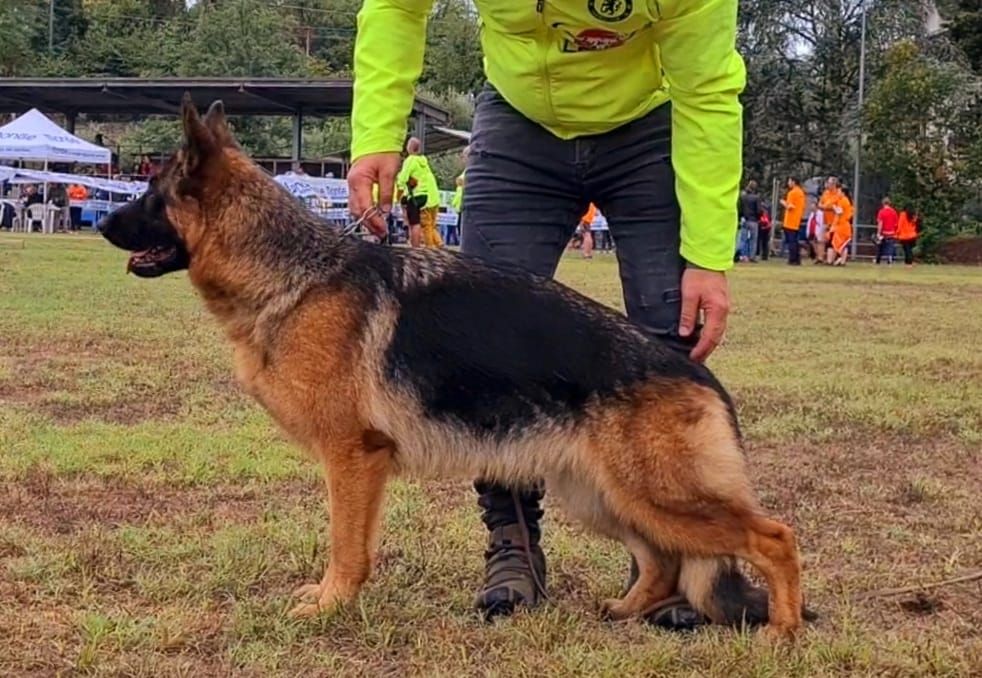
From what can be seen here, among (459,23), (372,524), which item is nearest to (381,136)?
(372,524)

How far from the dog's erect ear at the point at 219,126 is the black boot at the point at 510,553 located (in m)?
1.39

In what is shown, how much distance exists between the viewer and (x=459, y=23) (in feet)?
204

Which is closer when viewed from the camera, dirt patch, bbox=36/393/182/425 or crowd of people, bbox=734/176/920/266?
dirt patch, bbox=36/393/182/425

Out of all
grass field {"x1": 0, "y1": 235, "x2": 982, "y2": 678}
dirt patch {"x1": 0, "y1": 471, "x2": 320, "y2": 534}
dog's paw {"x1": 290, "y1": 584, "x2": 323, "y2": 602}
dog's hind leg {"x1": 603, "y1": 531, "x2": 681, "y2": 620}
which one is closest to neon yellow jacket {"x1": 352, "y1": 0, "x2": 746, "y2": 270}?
dog's hind leg {"x1": 603, "y1": 531, "x2": 681, "y2": 620}

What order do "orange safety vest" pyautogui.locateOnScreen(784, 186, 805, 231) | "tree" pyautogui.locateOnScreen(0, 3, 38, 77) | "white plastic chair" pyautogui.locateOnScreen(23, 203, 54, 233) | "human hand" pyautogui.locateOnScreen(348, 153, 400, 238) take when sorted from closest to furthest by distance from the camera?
"human hand" pyautogui.locateOnScreen(348, 153, 400, 238) < "orange safety vest" pyautogui.locateOnScreen(784, 186, 805, 231) < "white plastic chair" pyautogui.locateOnScreen(23, 203, 54, 233) < "tree" pyautogui.locateOnScreen(0, 3, 38, 77)

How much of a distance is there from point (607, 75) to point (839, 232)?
2951 cm

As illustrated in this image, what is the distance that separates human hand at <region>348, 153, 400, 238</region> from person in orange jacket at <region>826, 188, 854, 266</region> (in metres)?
29.1

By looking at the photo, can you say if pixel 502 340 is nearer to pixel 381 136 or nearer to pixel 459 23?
pixel 381 136

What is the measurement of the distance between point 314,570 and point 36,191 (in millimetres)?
32183

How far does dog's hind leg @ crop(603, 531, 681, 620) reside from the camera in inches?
149

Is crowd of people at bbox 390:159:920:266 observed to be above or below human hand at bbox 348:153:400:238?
above

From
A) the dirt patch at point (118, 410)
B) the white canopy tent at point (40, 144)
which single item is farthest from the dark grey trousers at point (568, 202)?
the white canopy tent at point (40, 144)

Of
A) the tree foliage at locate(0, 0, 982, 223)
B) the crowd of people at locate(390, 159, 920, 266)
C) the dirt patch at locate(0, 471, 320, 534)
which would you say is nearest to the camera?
the dirt patch at locate(0, 471, 320, 534)

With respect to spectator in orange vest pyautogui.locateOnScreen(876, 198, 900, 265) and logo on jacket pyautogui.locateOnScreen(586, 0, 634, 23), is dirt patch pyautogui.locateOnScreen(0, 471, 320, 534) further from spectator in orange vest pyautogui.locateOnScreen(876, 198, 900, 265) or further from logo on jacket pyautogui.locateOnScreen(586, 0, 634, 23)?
spectator in orange vest pyautogui.locateOnScreen(876, 198, 900, 265)
